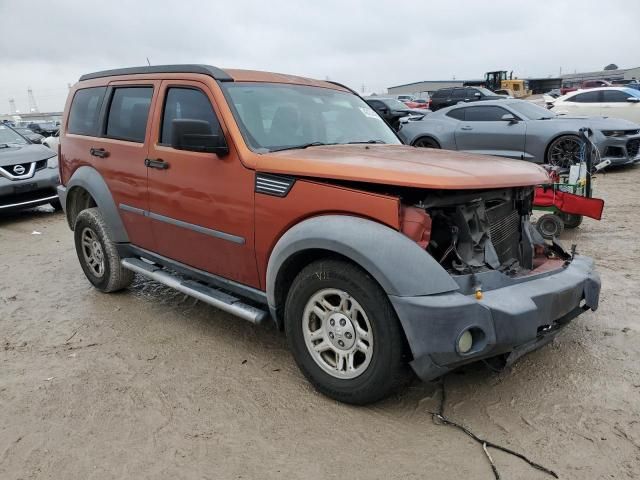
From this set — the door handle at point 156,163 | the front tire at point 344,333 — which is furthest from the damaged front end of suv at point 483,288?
the door handle at point 156,163

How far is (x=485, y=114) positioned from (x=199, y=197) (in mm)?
8695

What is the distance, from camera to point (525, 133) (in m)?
10.0

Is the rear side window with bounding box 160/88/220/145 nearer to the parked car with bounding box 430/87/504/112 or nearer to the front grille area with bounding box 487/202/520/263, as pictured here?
→ the front grille area with bounding box 487/202/520/263

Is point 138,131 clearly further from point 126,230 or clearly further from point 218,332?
point 218,332

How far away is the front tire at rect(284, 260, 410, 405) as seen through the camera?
2.71 metres

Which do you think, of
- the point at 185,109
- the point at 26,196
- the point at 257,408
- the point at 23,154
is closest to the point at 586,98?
the point at 23,154

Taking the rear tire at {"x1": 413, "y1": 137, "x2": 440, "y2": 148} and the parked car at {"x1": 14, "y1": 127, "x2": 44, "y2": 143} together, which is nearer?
the parked car at {"x1": 14, "y1": 127, "x2": 44, "y2": 143}

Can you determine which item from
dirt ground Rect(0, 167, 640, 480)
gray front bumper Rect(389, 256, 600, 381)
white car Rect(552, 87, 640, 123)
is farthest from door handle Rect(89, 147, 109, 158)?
white car Rect(552, 87, 640, 123)

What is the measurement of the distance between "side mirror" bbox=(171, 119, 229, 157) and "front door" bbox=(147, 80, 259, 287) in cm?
8

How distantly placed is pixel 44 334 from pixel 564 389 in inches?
150

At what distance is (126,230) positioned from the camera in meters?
4.50

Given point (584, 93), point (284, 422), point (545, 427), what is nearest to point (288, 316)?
point (284, 422)

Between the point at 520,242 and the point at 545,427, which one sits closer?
the point at 545,427

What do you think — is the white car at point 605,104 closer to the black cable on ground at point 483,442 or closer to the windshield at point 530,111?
the windshield at point 530,111
